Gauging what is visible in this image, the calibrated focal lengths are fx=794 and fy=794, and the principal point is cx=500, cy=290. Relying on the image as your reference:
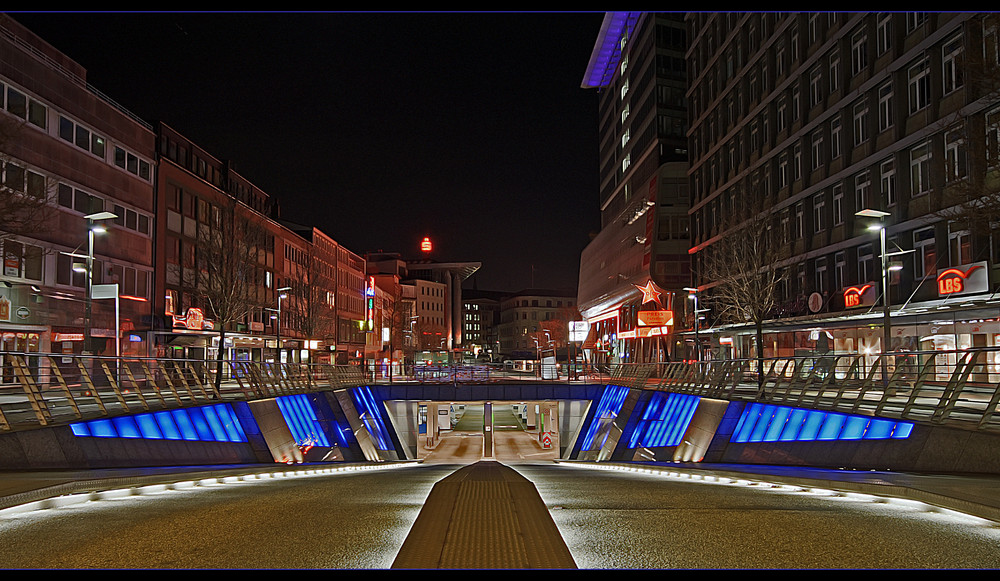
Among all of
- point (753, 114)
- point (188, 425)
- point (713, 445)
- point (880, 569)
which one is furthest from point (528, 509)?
point (753, 114)

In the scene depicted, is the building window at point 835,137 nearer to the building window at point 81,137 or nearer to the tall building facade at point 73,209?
the tall building facade at point 73,209

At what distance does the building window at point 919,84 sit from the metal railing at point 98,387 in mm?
29365

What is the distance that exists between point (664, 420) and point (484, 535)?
26.6 metres

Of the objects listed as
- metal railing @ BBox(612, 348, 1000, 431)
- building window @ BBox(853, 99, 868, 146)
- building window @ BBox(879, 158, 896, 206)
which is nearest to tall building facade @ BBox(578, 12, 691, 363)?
building window @ BBox(853, 99, 868, 146)

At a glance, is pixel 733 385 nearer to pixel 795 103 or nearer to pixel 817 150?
pixel 817 150

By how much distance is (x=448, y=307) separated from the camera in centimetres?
18888

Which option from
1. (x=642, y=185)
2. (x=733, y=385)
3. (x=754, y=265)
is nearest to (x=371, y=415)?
(x=754, y=265)

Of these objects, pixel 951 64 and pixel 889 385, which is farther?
pixel 951 64

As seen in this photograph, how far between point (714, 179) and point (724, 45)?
34.0 feet

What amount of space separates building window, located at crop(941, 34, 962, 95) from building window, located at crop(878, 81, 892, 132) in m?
4.37

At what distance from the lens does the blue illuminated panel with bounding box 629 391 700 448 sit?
27.4m

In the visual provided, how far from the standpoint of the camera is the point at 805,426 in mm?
17672

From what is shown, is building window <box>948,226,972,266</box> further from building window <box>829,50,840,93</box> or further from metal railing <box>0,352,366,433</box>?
metal railing <box>0,352,366,433</box>
